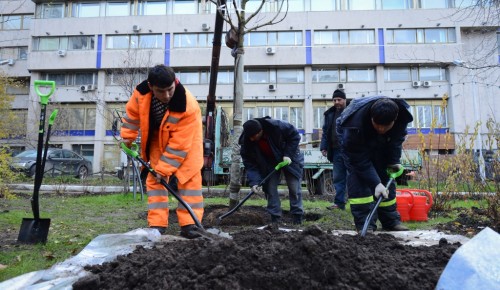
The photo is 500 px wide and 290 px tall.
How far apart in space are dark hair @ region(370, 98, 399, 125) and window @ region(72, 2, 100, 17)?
29.1 m

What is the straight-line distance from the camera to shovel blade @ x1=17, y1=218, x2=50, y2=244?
342 cm

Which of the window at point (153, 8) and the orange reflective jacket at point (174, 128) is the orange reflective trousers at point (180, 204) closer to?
the orange reflective jacket at point (174, 128)

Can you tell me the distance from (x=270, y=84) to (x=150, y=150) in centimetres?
2262

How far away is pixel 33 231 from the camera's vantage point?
3.44 m

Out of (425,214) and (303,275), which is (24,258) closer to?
(303,275)

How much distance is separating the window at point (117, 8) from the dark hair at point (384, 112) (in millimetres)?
27901

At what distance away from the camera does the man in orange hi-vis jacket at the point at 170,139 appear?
138 inches

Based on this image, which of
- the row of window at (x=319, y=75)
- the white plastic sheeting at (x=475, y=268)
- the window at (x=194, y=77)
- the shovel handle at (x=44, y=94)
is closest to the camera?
the white plastic sheeting at (x=475, y=268)

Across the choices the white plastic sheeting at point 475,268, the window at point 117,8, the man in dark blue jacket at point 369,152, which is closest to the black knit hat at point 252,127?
the man in dark blue jacket at point 369,152

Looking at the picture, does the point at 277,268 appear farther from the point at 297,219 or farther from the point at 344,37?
the point at 344,37

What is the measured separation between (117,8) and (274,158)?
89.1ft

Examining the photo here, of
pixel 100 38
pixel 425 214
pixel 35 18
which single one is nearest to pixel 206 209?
pixel 425 214

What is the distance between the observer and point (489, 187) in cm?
479

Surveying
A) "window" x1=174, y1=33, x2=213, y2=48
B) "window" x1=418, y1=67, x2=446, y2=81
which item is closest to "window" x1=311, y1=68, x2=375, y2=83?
"window" x1=418, y1=67, x2=446, y2=81
